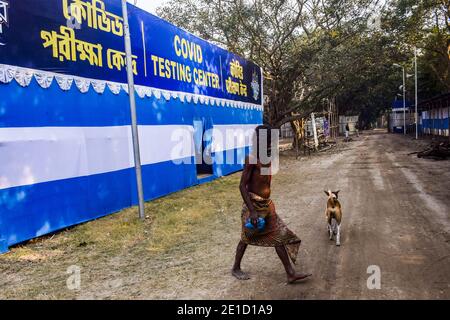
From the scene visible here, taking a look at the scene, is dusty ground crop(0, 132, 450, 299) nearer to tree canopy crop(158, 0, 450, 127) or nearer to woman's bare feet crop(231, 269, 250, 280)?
woman's bare feet crop(231, 269, 250, 280)

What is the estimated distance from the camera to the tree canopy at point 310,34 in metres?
20.4

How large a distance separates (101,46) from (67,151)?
2.62 meters

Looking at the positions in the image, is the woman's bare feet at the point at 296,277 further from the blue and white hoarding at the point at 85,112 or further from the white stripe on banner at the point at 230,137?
the white stripe on banner at the point at 230,137

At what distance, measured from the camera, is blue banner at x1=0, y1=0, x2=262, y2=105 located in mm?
6809

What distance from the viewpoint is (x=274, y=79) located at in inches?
931

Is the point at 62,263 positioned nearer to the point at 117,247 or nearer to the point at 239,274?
the point at 117,247

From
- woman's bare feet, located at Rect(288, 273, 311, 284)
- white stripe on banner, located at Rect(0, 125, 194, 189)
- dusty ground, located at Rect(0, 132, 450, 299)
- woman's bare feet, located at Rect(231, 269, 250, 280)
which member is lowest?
dusty ground, located at Rect(0, 132, 450, 299)

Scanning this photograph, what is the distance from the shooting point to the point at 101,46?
8.75 meters
